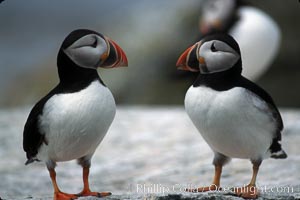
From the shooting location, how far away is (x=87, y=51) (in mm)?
3545

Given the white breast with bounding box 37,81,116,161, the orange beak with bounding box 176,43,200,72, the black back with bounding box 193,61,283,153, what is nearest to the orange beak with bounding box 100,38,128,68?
the white breast with bounding box 37,81,116,161

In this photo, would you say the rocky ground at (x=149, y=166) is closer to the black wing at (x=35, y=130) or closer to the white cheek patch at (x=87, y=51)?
the black wing at (x=35, y=130)

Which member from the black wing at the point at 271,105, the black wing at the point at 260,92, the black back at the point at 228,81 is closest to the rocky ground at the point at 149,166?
the black wing at the point at 271,105

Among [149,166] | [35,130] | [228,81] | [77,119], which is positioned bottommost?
[149,166]

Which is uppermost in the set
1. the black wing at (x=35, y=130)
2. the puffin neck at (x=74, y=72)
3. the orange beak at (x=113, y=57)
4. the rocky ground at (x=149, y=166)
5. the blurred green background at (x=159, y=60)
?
the orange beak at (x=113, y=57)

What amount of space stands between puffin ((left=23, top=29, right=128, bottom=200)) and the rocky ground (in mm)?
407

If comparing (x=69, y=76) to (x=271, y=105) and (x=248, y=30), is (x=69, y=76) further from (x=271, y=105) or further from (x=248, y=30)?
(x=248, y=30)

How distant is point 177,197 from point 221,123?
397mm

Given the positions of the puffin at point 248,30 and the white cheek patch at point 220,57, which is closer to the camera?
the white cheek patch at point 220,57

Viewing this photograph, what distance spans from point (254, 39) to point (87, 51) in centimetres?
454

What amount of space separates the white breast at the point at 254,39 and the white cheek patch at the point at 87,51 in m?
4.33

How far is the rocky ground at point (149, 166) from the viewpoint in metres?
4.65

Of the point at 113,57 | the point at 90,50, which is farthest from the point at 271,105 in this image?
the point at 90,50

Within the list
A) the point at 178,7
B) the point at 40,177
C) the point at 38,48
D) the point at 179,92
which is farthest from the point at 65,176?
the point at 38,48
